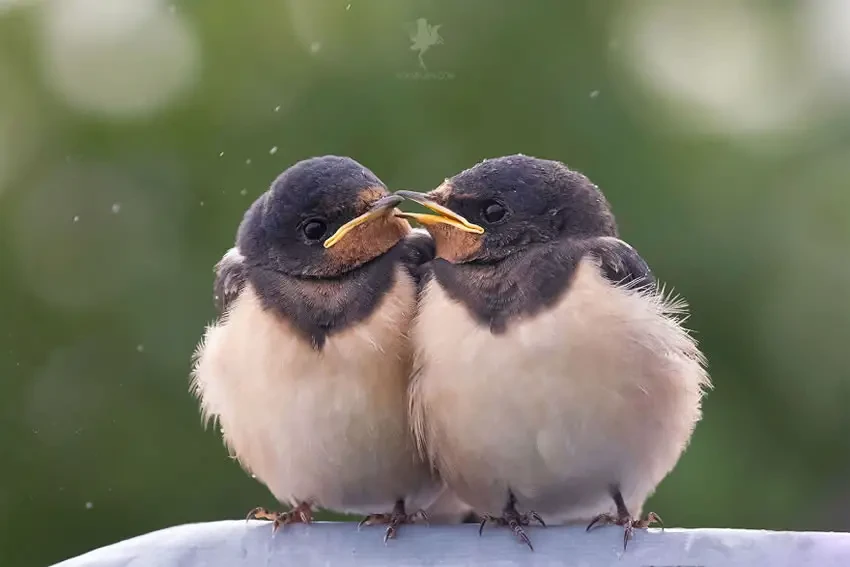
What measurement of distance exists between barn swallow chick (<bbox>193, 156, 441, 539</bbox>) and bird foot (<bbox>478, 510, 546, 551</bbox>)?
0.39 feet

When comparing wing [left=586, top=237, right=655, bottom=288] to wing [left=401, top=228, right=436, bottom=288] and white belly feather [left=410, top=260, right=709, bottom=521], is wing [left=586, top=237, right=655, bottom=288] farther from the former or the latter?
wing [left=401, top=228, right=436, bottom=288]

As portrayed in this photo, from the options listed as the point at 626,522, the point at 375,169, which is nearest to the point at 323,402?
the point at 626,522

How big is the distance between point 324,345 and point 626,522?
406 millimetres

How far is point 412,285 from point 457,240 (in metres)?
0.09

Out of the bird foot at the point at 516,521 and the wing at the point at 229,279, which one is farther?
the wing at the point at 229,279

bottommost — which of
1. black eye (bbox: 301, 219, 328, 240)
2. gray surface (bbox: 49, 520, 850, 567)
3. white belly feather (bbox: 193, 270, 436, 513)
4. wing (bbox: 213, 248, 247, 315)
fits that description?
gray surface (bbox: 49, 520, 850, 567)

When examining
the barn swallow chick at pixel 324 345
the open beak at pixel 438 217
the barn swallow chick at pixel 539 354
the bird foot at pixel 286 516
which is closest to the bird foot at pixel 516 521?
the barn swallow chick at pixel 539 354

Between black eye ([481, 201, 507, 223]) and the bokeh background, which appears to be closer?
black eye ([481, 201, 507, 223])

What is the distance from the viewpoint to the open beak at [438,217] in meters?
1.33

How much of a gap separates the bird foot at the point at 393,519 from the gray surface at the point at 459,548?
0.04ft

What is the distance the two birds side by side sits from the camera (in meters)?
1.27
